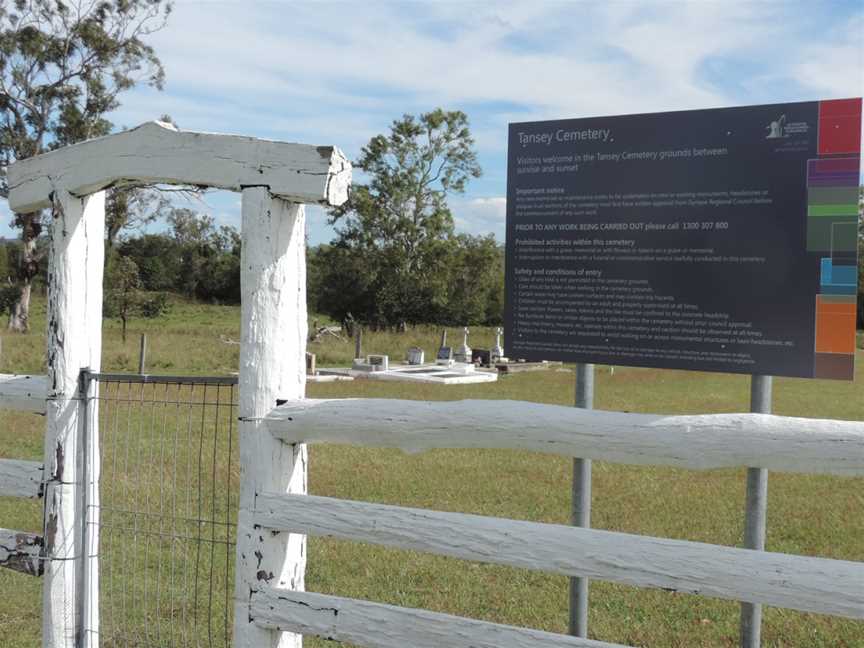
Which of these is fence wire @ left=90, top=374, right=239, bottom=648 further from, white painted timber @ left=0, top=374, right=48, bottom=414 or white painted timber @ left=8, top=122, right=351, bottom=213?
white painted timber @ left=8, top=122, right=351, bottom=213

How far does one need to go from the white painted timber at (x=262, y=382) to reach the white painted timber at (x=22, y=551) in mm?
1042

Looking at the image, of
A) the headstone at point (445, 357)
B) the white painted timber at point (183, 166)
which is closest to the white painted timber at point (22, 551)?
the white painted timber at point (183, 166)

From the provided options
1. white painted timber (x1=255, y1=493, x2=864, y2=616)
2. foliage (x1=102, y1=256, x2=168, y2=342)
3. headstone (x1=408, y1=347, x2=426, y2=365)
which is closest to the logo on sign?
white painted timber (x1=255, y1=493, x2=864, y2=616)

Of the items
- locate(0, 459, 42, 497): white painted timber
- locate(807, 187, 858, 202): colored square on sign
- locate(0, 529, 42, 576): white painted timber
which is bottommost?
locate(0, 529, 42, 576): white painted timber

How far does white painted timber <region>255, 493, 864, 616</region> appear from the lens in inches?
94.0

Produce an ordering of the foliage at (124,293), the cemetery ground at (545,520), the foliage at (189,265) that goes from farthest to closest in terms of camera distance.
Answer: the foliage at (189,265) → the foliage at (124,293) → the cemetery ground at (545,520)

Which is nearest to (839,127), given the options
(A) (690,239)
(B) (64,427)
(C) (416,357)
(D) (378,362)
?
(A) (690,239)

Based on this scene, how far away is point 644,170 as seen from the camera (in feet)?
11.1

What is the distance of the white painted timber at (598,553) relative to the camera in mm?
2387

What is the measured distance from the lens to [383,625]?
289 centimetres

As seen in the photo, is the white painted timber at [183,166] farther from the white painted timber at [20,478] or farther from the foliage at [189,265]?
the foliage at [189,265]

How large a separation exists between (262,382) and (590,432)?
120 centimetres

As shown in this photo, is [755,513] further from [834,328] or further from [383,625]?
[383,625]

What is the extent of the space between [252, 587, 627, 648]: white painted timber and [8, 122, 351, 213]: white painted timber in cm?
140
